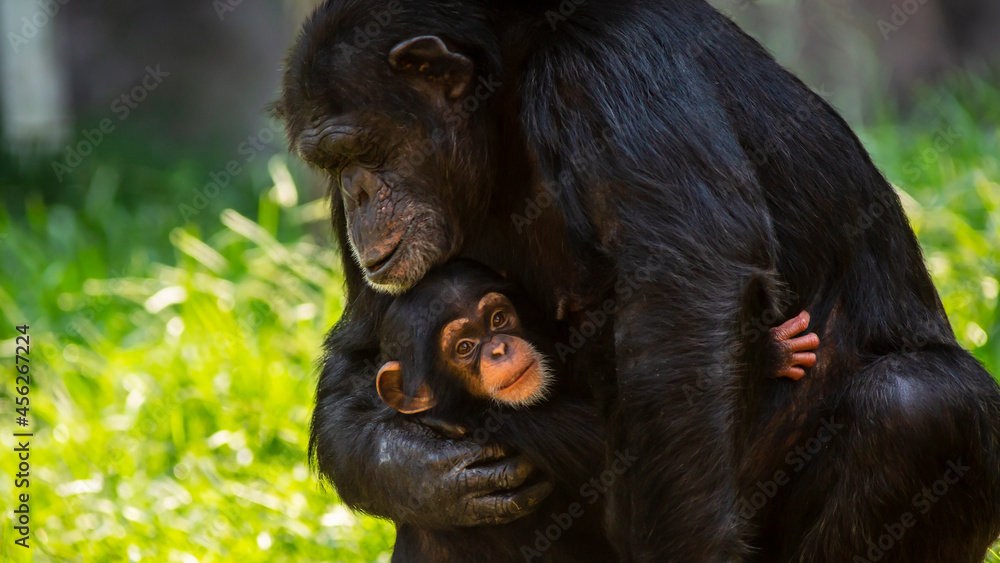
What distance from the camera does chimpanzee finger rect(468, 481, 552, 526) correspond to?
416 centimetres

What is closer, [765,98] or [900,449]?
[900,449]

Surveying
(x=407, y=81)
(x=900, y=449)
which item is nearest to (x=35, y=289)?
(x=407, y=81)

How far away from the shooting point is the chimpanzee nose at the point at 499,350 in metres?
4.34

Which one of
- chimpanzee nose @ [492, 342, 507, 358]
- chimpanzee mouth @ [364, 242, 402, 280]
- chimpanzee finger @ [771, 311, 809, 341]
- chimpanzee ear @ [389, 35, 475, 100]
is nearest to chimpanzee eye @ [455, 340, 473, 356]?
chimpanzee nose @ [492, 342, 507, 358]

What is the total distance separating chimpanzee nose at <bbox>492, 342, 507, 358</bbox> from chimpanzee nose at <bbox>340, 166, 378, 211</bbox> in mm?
809

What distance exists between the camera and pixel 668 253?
140 inches

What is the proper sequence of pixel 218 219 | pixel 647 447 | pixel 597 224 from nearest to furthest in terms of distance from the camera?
pixel 647 447 → pixel 597 224 → pixel 218 219

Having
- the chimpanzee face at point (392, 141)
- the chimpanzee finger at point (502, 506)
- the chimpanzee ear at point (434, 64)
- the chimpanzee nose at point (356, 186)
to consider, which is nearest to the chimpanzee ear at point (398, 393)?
the chimpanzee face at point (392, 141)

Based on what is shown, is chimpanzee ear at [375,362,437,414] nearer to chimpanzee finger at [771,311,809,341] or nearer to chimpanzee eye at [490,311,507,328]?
chimpanzee eye at [490,311,507,328]

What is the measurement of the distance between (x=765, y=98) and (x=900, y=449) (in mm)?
1445

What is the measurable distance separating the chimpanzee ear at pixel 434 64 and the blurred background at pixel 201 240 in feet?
8.71

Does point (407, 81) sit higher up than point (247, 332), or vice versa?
point (407, 81)

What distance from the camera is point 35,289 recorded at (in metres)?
9.68

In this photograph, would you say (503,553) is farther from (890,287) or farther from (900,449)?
(890,287)
